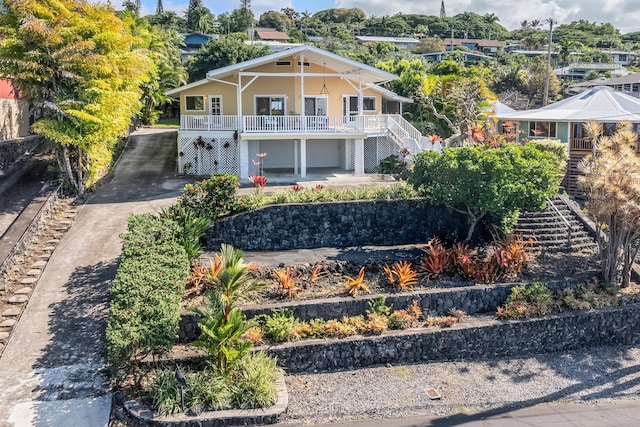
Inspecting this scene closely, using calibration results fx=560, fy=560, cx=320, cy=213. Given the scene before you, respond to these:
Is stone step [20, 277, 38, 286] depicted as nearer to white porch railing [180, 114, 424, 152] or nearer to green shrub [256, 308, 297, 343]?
green shrub [256, 308, 297, 343]

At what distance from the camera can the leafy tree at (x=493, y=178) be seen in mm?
16562

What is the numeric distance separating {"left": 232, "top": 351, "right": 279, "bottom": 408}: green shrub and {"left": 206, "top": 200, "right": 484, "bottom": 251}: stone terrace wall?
6.78 meters

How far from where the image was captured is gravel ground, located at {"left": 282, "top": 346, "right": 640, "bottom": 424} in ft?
38.2

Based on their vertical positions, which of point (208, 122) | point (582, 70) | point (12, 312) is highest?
point (582, 70)

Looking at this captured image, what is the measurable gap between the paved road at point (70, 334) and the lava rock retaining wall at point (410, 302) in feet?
7.57

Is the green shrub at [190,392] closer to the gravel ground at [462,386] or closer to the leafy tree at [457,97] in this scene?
the gravel ground at [462,386]

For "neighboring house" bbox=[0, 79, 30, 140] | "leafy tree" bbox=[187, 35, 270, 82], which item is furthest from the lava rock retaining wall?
"leafy tree" bbox=[187, 35, 270, 82]

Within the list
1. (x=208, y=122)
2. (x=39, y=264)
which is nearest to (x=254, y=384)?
(x=39, y=264)

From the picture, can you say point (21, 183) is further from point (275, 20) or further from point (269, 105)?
point (275, 20)

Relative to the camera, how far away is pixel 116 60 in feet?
69.3

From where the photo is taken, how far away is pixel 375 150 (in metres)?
27.2

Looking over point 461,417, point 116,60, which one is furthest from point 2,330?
point 116,60

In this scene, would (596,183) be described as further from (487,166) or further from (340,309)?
(340,309)

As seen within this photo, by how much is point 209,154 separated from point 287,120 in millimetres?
4001
